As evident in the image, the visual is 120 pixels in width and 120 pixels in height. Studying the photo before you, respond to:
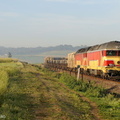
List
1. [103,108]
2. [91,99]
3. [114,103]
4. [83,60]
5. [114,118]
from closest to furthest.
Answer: [114,118] → [103,108] → [114,103] → [91,99] → [83,60]

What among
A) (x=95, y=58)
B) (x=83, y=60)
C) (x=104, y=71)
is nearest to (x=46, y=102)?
(x=104, y=71)

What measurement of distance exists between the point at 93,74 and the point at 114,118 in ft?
54.7

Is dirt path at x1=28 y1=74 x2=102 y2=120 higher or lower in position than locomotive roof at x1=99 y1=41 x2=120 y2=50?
lower

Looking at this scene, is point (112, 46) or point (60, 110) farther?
point (112, 46)

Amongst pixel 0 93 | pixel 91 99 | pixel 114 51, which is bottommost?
pixel 91 99

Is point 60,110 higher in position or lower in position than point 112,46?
lower

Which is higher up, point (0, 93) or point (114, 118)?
point (0, 93)

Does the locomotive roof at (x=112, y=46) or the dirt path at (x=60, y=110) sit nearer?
the dirt path at (x=60, y=110)

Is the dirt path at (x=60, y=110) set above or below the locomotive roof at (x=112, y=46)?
below

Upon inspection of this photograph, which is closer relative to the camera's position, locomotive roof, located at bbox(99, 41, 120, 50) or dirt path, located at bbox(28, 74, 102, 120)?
dirt path, located at bbox(28, 74, 102, 120)

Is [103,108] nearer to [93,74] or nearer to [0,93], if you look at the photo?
[0,93]

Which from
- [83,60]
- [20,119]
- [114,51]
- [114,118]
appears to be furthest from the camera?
[83,60]

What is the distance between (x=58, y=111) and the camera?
10102 millimetres

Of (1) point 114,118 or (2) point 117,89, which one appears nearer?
(1) point 114,118
